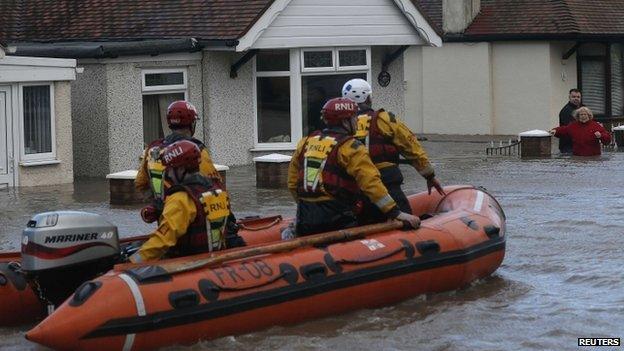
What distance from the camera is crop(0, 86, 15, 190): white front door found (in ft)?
66.8

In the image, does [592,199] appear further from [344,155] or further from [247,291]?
[247,291]

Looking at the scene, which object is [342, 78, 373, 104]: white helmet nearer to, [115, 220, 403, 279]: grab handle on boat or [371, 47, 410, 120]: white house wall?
[115, 220, 403, 279]: grab handle on boat

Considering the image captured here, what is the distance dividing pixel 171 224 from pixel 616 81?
80.6 ft

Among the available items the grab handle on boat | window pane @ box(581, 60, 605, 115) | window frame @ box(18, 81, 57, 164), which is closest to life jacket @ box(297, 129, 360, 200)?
the grab handle on boat

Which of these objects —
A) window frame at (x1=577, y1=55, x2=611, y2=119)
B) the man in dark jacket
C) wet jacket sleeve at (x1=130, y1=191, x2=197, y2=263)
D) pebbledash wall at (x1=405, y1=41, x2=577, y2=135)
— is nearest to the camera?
wet jacket sleeve at (x1=130, y1=191, x2=197, y2=263)

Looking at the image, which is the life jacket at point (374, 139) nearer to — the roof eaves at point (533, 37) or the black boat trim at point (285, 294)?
the black boat trim at point (285, 294)

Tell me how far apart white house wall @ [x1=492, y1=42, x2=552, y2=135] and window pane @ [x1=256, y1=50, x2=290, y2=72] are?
29.8ft

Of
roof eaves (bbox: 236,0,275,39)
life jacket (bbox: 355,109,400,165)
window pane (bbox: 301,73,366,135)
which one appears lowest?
life jacket (bbox: 355,109,400,165)

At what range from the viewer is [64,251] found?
10055 mm

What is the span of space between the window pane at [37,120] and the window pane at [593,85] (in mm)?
15324

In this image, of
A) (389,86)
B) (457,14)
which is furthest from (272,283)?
(457,14)

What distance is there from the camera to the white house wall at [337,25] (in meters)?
23.7

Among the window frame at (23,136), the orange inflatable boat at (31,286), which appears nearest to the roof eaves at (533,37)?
the window frame at (23,136)

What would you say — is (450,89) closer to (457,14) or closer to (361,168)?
(457,14)
